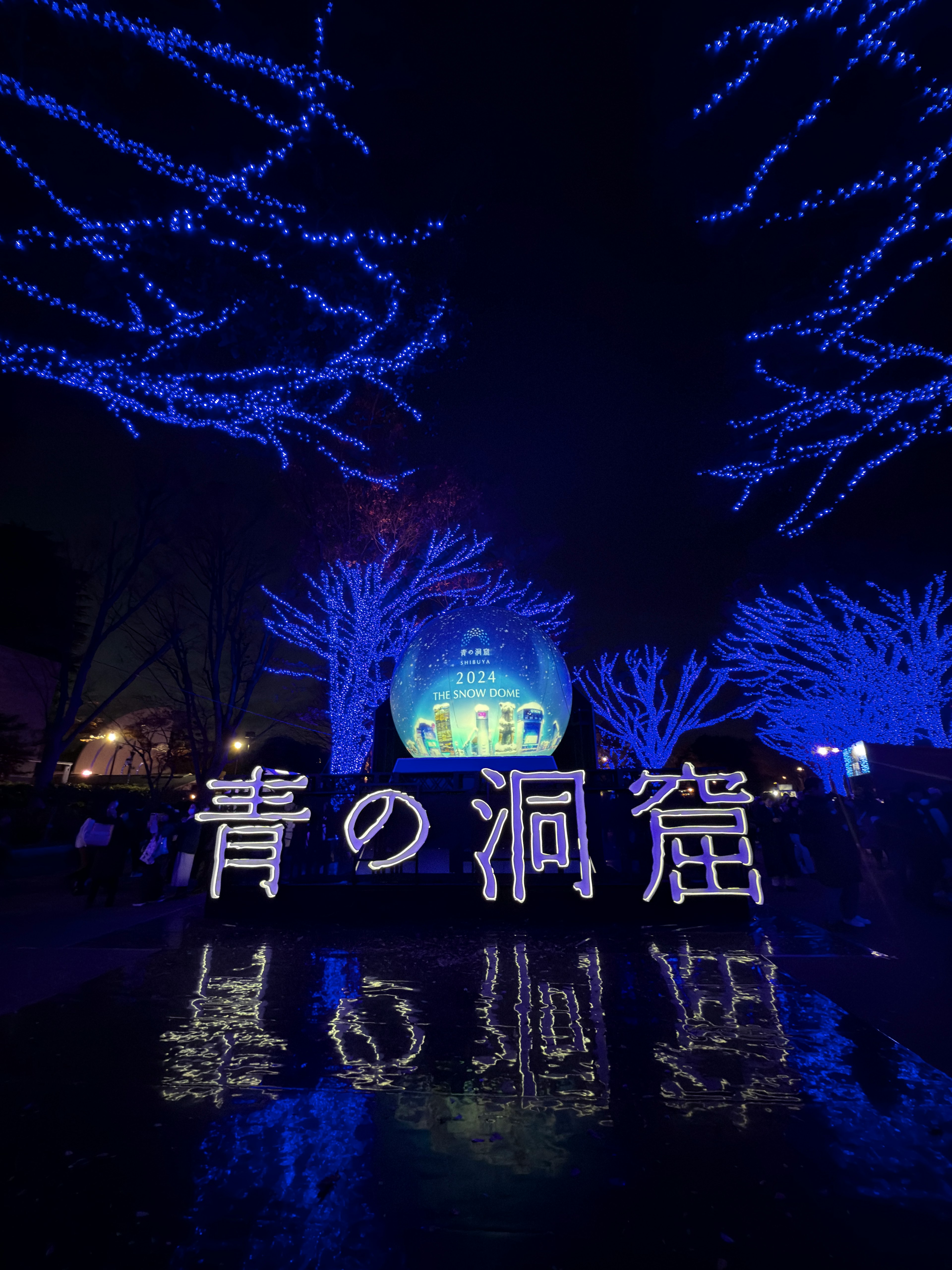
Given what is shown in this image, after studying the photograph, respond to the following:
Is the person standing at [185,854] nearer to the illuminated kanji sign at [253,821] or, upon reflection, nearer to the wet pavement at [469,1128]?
the illuminated kanji sign at [253,821]

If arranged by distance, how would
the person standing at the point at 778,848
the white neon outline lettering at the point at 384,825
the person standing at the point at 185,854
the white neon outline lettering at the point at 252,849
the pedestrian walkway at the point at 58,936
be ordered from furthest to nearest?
the person standing at the point at 778,848 < the person standing at the point at 185,854 < the white neon outline lettering at the point at 252,849 < the white neon outline lettering at the point at 384,825 < the pedestrian walkway at the point at 58,936

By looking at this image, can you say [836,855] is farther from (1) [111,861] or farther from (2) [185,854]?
(2) [185,854]

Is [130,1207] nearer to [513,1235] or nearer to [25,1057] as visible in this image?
[513,1235]

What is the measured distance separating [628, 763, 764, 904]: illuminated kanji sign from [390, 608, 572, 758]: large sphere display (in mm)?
3399

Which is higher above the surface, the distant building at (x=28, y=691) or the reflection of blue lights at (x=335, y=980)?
the distant building at (x=28, y=691)

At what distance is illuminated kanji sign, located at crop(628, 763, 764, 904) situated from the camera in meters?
7.94

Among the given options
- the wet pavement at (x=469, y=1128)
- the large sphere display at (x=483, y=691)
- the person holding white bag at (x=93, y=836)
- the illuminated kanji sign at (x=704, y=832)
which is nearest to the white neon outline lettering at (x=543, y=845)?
the illuminated kanji sign at (x=704, y=832)

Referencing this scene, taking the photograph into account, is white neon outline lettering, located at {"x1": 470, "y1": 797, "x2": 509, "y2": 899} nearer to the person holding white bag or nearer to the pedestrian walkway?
the pedestrian walkway

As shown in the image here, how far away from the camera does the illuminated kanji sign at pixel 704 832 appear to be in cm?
794

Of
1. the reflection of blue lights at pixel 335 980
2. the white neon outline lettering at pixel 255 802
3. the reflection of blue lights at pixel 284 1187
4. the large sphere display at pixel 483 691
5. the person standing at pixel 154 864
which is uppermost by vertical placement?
the large sphere display at pixel 483 691

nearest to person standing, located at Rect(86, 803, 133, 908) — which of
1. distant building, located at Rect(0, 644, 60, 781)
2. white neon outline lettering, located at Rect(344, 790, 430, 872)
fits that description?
white neon outline lettering, located at Rect(344, 790, 430, 872)

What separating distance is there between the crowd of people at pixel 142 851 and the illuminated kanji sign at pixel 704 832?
6.82 metres

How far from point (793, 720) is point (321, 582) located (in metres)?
25.7

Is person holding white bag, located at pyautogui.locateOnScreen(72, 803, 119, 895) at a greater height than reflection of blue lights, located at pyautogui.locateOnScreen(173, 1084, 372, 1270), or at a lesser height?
greater
